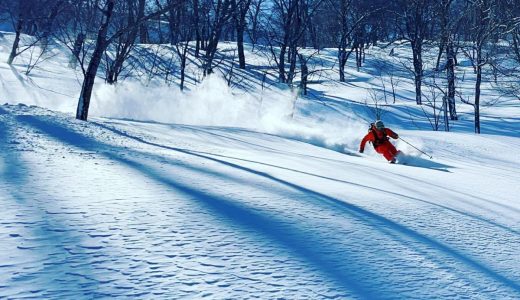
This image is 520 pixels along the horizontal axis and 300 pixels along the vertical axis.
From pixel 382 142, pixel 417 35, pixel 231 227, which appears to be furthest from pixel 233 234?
pixel 417 35

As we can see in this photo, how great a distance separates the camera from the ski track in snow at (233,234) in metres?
2.35

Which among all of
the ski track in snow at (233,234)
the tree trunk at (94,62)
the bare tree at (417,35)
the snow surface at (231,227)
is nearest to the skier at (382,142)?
the snow surface at (231,227)

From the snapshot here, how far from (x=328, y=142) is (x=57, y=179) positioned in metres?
9.73

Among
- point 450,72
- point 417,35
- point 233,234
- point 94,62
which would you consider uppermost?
point 417,35

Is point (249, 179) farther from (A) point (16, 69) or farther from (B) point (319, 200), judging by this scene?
(A) point (16, 69)

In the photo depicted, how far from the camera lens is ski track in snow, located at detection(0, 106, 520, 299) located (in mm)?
2350

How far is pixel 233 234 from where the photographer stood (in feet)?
10.0

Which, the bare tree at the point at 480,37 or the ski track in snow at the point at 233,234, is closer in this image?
the ski track in snow at the point at 233,234

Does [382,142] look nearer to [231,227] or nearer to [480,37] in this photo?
[231,227]

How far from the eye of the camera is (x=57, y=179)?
4129mm

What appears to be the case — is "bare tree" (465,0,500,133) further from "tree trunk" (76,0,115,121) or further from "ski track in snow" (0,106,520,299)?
"ski track in snow" (0,106,520,299)

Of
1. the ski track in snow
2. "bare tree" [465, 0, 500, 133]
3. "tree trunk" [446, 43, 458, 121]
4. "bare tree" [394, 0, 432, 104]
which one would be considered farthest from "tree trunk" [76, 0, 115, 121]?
"bare tree" [394, 0, 432, 104]

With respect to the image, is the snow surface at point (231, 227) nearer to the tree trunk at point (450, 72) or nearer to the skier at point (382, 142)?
the skier at point (382, 142)

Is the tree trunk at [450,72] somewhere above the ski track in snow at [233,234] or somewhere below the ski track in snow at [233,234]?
above
